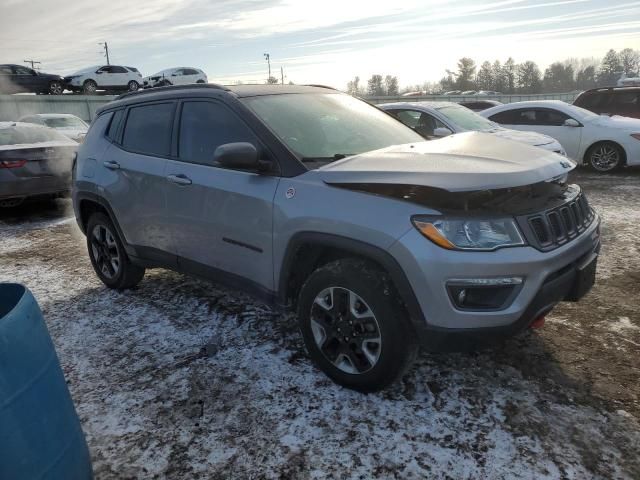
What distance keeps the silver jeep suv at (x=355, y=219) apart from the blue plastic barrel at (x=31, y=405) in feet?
4.53

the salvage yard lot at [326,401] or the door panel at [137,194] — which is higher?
the door panel at [137,194]

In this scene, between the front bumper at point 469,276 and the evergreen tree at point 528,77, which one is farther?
the evergreen tree at point 528,77

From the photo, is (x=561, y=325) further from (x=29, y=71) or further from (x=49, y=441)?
(x=29, y=71)

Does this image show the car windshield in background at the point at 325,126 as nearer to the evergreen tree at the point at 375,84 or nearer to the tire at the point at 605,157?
the tire at the point at 605,157

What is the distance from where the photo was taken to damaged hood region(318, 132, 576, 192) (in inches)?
95.3

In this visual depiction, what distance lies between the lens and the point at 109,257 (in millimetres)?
4668

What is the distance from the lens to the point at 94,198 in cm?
448

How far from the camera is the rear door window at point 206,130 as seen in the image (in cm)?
328

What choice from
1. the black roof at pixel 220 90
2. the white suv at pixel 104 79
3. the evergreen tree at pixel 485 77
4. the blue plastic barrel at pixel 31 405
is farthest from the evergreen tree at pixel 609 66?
the blue plastic barrel at pixel 31 405

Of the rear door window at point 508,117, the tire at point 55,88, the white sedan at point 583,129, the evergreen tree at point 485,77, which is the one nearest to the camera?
the white sedan at point 583,129

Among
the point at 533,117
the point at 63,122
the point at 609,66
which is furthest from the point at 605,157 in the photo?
the point at 609,66

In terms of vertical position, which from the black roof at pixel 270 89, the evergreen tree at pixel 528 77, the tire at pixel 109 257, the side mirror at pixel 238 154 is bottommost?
the tire at pixel 109 257

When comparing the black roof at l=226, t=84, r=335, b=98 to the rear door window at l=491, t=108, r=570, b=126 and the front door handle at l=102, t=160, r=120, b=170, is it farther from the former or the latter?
the rear door window at l=491, t=108, r=570, b=126

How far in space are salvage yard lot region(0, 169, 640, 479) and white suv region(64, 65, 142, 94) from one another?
25323 millimetres
